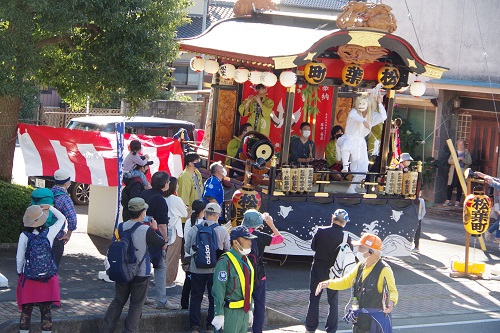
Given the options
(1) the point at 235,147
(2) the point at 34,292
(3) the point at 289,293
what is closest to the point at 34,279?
(2) the point at 34,292

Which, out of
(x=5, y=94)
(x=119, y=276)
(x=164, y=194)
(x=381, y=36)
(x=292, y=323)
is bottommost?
(x=292, y=323)

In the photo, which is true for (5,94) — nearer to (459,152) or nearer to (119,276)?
(119,276)

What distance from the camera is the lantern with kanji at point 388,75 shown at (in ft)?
55.2

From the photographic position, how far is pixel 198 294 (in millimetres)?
10633

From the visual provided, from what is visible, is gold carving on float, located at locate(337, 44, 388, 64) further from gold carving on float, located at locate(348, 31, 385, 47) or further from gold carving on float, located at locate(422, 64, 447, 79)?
gold carving on float, located at locate(422, 64, 447, 79)

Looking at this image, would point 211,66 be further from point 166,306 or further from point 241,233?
point 241,233

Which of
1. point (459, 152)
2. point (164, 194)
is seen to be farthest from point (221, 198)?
point (459, 152)

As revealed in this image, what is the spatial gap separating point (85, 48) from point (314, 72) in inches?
161

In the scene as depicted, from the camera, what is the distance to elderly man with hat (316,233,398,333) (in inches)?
348

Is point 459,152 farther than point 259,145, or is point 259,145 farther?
point 459,152

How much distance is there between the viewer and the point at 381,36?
51.0ft

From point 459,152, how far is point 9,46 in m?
13.4

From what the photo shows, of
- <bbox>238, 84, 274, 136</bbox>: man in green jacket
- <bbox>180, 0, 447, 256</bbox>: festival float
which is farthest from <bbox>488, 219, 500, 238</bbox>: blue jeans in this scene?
<bbox>238, 84, 274, 136</bbox>: man in green jacket

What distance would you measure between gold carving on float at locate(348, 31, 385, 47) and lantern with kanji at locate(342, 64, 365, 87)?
2.75 feet
